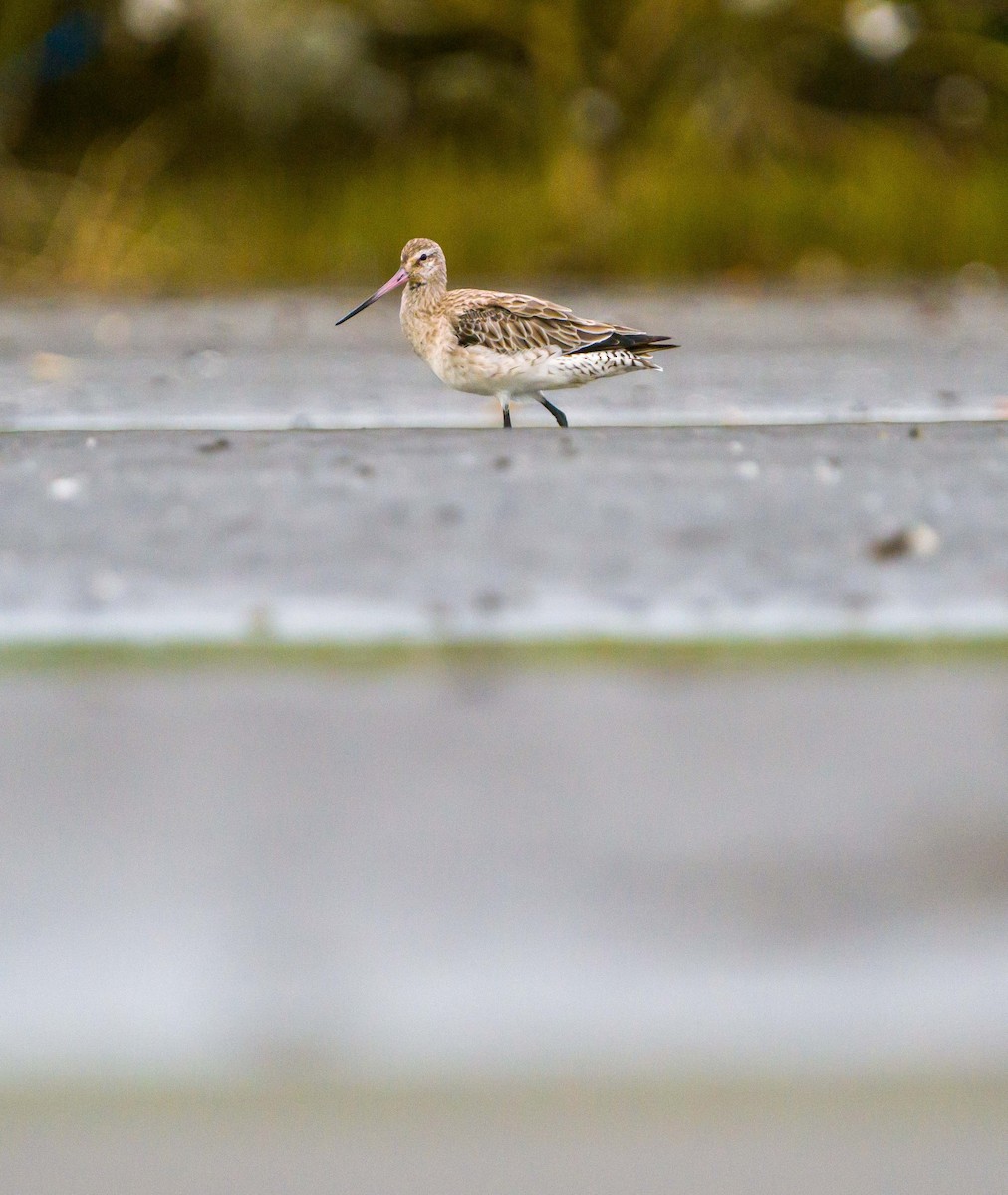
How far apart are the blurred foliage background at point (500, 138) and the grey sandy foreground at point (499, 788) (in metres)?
9.53

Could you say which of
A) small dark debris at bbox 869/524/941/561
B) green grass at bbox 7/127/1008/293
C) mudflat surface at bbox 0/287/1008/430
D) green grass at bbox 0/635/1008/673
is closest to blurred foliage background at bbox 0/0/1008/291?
green grass at bbox 7/127/1008/293

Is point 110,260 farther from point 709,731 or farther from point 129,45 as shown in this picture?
point 709,731

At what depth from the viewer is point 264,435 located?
4820 millimetres

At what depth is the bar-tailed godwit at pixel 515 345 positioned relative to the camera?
5398 mm

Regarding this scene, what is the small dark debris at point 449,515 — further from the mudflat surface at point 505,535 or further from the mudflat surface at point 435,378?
the mudflat surface at point 435,378

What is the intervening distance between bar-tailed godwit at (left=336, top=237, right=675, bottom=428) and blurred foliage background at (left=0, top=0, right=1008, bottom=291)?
7.75m

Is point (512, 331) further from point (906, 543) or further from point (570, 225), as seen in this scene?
point (570, 225)

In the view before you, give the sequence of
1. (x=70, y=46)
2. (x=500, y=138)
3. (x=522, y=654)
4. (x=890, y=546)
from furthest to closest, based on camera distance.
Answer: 1. (x=70, y=46)
2. (x=500, y=138)
3. (x=890, y=546)
4. (x=522, y=654)

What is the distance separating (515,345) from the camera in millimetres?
5402

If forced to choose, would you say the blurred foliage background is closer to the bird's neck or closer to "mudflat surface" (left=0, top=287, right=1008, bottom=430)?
"mudflat surface" (left=0, top=287, right=1008, bottom=430)

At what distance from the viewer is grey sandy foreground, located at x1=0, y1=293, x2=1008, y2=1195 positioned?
180cm

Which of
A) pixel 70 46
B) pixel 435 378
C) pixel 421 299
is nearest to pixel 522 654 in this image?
pixel 421 299

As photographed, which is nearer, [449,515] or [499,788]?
[499,788]

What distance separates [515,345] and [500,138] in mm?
13588
